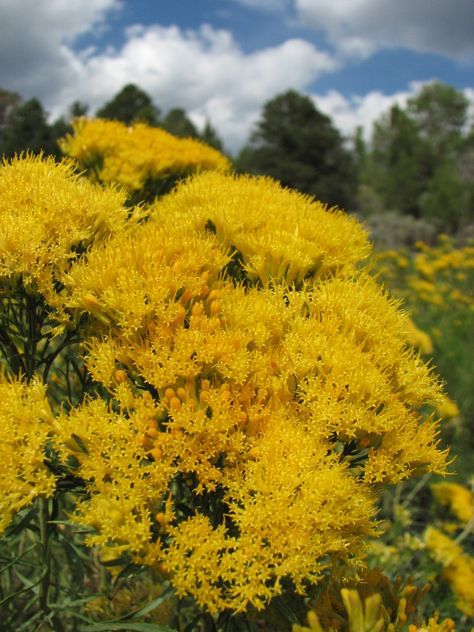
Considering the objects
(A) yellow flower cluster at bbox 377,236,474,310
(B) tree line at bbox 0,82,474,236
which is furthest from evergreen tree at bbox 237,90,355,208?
(A) yellow flower cluster at bbox 377,236,474,310

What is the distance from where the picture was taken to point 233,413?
1613mm

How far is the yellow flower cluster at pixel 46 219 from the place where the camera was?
6.01 feet

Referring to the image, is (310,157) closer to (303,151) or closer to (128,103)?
(303,151)

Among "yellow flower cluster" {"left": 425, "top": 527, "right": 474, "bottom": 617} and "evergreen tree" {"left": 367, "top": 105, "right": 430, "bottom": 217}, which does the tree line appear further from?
"yellow flower cluster" {"left": 425, "top": 527, "right": 474, "bottom": 617}

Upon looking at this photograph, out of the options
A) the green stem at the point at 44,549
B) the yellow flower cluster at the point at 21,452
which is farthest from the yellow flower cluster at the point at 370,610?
the green stem at the point at 44,549

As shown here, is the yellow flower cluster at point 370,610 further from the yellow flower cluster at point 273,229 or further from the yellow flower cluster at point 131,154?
the yellow flower cluster at point 131,154

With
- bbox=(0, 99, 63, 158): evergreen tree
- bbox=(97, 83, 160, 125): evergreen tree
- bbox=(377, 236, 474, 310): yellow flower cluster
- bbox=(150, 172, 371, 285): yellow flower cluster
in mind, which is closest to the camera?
bbox=(150, 172, 371, 285): yellow flower cluster

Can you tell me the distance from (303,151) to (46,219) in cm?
3696

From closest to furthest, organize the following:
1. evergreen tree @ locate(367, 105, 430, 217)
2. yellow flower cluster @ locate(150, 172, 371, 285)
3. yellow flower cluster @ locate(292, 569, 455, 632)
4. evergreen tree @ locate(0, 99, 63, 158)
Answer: yellow flower cluster @ locate(292, 569, 455, 632), yellow flower cluster @ locate(150, 172, 371, 285), evergreen tree @ locate(0, 99, 63, 158), evergreen tree @ locate(367, 105, 430, 217)

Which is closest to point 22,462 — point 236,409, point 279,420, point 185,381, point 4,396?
point 4,396

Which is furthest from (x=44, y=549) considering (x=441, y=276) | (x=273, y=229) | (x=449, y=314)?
(x=441, y=276)

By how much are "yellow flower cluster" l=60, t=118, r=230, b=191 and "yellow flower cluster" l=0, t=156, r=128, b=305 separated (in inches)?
40.7

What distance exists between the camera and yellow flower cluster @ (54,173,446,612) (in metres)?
1.45

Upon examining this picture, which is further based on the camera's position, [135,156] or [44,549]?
[135,156]
